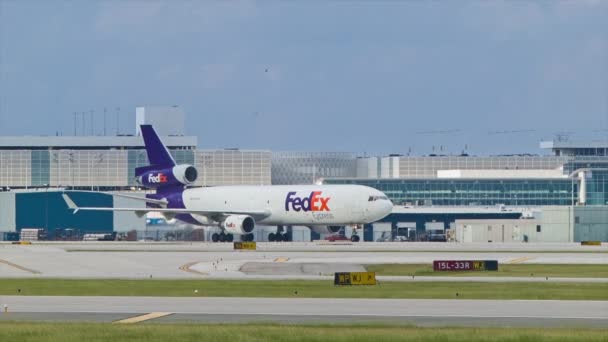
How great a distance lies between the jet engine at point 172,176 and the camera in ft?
450

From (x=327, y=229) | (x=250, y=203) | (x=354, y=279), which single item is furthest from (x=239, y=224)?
(x=354, y=279)

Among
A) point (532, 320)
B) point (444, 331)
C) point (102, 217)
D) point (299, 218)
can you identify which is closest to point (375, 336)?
point (444, 331)

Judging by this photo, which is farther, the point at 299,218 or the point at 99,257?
the point at 299,218

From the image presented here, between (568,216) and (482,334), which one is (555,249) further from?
(482,334)

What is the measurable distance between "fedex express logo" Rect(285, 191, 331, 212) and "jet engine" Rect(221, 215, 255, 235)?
3969 millimetres

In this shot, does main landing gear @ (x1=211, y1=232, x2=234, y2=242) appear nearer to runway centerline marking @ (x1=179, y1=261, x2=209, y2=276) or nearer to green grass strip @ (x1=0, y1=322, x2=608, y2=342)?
runway centerline marking @ (x1=179, y1=261, x2=209, y2=276)

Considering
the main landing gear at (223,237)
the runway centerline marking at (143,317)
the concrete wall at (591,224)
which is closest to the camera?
the runway centerline marking at (143,317)

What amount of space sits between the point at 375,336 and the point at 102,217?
151994 mm

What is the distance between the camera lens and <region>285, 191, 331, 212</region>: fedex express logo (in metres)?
124

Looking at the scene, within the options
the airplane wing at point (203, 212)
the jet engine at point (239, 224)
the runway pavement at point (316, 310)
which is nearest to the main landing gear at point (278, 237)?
the airplane wing at point (203, 212)

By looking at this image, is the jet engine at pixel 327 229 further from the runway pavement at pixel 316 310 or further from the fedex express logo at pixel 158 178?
the runway pavement at pixel 316 310

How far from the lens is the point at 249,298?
53719 mm

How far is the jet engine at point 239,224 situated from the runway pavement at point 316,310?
243 ft

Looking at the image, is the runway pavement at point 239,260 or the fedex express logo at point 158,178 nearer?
the runway pavement at point 239,260
